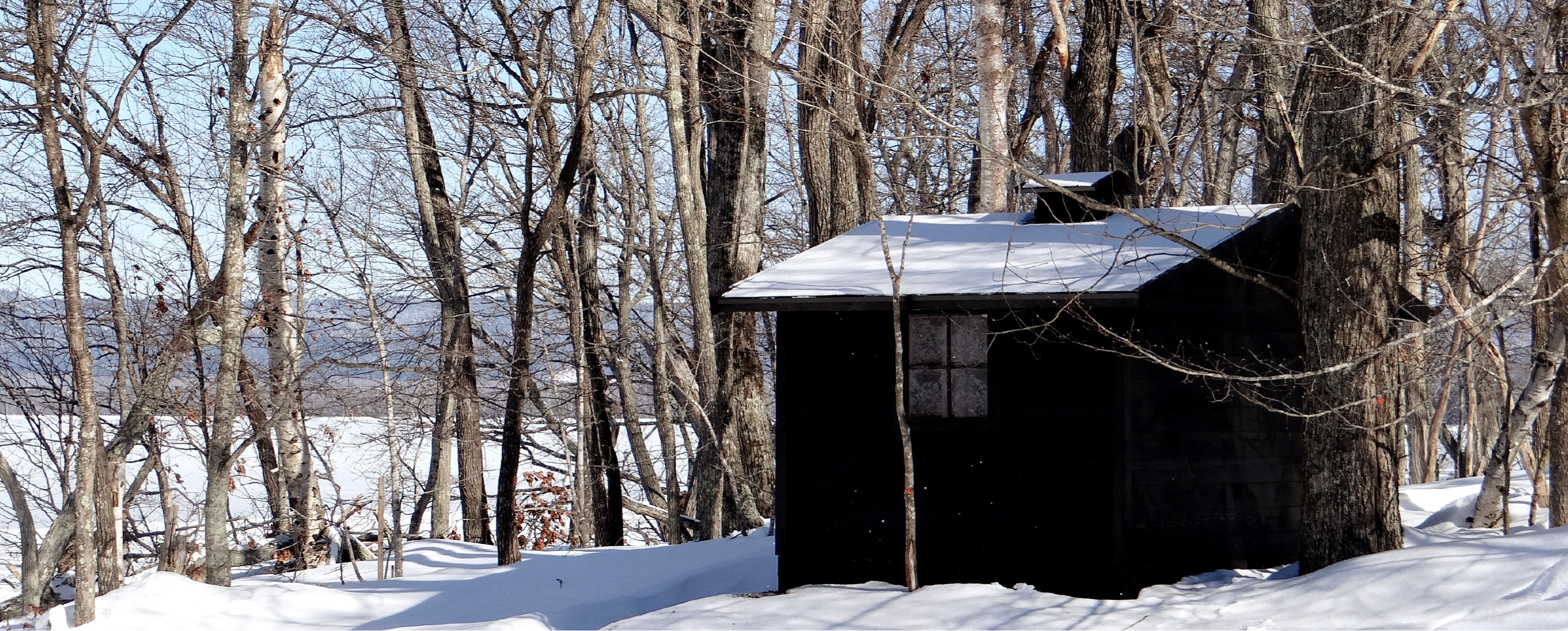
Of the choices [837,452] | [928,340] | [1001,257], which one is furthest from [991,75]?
[837,452]

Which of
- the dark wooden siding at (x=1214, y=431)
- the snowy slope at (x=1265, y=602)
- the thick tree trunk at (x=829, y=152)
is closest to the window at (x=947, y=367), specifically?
the dark wooden siding at (x=1214, y=431)

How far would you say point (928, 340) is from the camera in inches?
304

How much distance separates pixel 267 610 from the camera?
905cm

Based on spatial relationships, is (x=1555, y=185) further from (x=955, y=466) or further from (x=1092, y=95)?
(x=1092, y=95)

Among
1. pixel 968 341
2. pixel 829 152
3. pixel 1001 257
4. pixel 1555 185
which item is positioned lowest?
pixel 968 341

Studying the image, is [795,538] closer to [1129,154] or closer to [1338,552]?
[1338,552]

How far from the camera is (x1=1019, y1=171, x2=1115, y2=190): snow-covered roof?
28.1 ft

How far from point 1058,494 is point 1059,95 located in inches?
498

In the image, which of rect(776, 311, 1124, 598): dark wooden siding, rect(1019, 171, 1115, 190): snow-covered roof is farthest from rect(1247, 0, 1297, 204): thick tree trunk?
rect(776, 311, 1124, 598): dark wooden siding

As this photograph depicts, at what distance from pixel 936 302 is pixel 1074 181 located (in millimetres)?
2297

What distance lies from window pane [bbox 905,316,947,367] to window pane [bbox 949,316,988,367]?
62mm

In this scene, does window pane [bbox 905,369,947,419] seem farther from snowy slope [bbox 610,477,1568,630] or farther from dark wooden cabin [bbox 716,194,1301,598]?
snowy slope [bbox 610,477,1568,630]

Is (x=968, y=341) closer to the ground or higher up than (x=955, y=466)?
higher up

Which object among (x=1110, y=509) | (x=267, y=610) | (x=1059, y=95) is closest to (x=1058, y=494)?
(x=1110, y=509)
